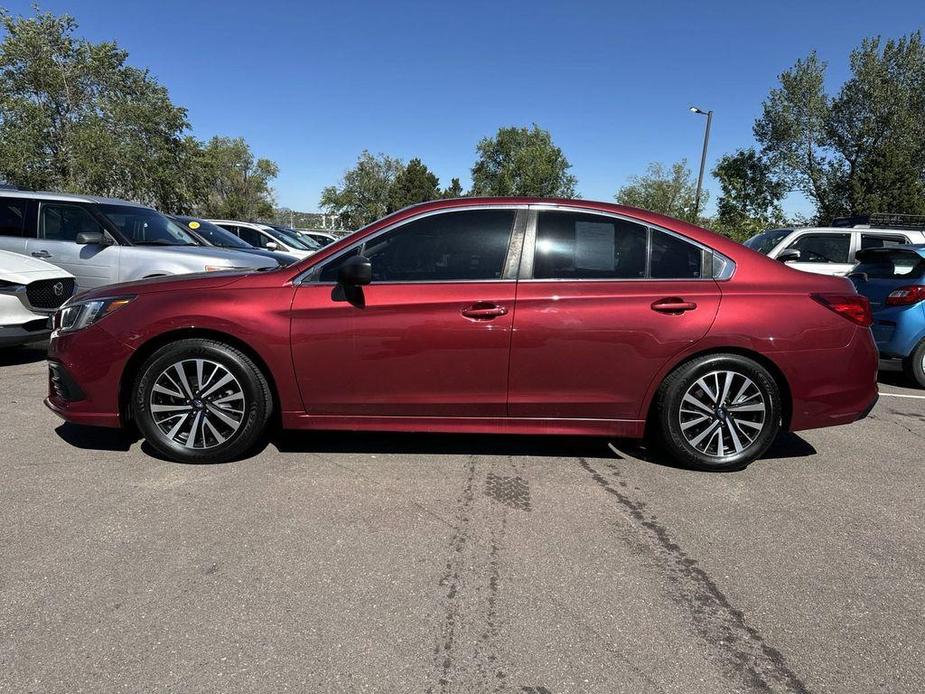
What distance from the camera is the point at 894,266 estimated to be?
688 centimetres

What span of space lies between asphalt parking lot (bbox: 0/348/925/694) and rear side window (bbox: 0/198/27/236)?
466cm

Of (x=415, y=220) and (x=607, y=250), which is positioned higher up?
(x=415, y=220)

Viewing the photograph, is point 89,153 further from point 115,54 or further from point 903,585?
point 903,585

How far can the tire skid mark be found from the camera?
208 centimetres

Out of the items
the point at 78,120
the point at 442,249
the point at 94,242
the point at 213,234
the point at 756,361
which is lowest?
the point at 756,361

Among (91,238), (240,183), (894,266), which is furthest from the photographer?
(240,183)

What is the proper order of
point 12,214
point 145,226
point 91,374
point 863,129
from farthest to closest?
point 863,129
point 145,226
point 12,214
point 91,374

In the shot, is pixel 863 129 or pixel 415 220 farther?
pixel 863 129

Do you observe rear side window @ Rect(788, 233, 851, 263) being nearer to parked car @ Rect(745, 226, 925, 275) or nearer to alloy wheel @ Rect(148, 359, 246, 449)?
parked car @ Rect(745, 226, 925, 275)

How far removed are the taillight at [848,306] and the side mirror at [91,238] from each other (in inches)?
292

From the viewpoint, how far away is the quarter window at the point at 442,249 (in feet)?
12.2

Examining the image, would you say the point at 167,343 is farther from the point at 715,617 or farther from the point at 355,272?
the point at 715,617

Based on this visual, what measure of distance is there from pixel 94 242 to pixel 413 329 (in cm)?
558

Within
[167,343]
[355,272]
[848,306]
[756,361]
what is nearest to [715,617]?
[756,361]
